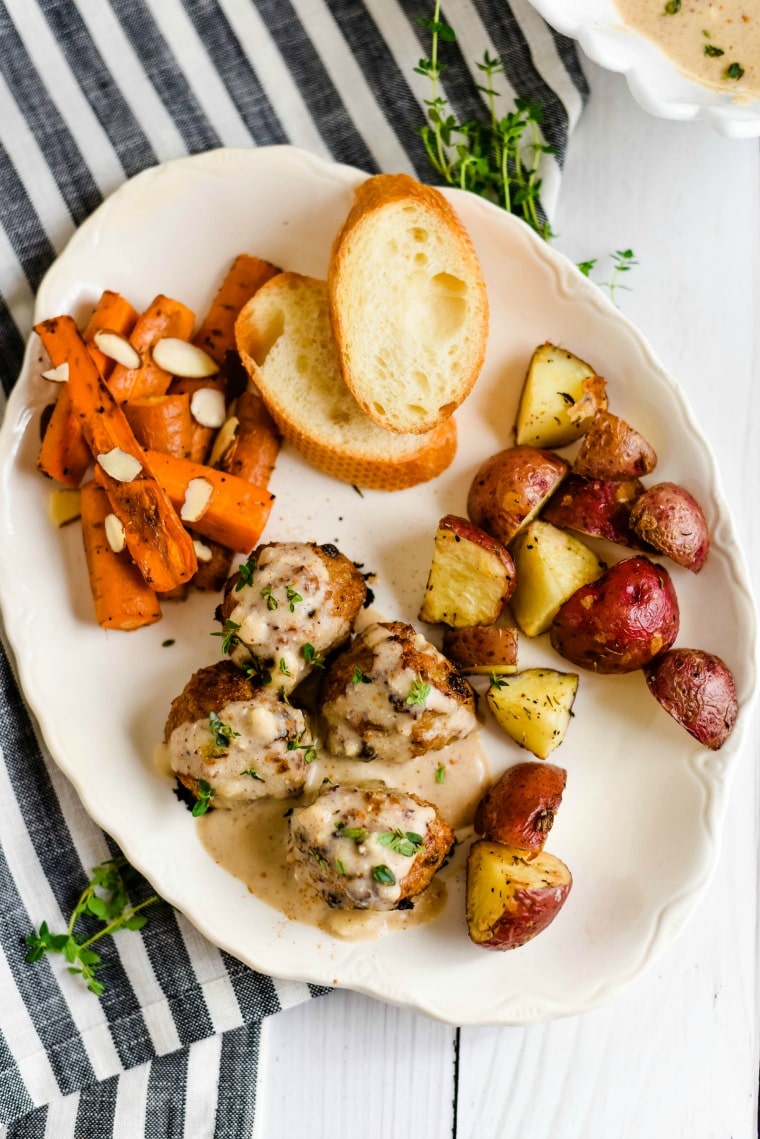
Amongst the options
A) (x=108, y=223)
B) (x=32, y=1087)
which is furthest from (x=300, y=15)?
(x=32, y=1087)

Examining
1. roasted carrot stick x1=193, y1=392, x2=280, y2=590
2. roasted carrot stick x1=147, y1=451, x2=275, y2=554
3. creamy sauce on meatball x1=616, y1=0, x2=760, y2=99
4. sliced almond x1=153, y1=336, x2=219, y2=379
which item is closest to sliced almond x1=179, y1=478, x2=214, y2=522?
roasted carrot stick x1=147, y1=451, x2=275, y2=554

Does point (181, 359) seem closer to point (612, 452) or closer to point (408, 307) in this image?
point (408, 307)

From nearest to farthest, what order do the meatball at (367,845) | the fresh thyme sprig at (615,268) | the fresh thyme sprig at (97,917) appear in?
the meatball at (367,845) < the fresh thyme sprig at (97,917) < the fresh thyme sprig at (615,268)

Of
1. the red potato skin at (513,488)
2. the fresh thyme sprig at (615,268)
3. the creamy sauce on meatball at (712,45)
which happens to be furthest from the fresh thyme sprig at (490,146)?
the red potato skin at (513,488)

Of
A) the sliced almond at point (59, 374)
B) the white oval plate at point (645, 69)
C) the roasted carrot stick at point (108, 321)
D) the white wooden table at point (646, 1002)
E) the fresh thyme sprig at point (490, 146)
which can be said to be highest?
the white oval plate at point (645, 69)

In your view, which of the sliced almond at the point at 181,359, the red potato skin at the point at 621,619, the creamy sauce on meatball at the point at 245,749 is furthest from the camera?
the sliced almond at the point at 181,359

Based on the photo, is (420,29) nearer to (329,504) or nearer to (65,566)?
(329,504)

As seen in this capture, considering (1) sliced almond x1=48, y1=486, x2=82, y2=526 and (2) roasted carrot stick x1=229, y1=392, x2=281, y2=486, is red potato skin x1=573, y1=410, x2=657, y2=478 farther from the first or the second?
(1) sliced almond x1=48, y1=486, x2=82, y2=526

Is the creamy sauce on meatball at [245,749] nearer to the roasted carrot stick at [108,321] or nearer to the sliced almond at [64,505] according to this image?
the sliced almond at [64,505]
